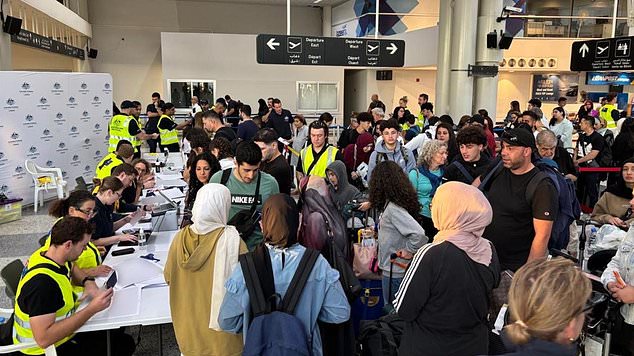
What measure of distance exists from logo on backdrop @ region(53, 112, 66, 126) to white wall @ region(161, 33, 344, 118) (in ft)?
26.6

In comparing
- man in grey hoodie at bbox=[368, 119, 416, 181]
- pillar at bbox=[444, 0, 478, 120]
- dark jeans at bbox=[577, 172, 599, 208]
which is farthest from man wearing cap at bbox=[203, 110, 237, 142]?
pillar at bbox=[444, 0, 478, 120]

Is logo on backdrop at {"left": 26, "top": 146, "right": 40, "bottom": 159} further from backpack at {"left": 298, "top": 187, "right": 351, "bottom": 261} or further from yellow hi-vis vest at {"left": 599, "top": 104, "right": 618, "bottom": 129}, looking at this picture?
yellow hi-vis vest at {"left": 599, "top": 104, "right": 618, "bottom": 129}

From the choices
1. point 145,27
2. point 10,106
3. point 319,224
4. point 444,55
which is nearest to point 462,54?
point 444,55

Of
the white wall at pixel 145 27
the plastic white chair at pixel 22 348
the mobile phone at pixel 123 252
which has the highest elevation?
the white wall at pixel 145 27

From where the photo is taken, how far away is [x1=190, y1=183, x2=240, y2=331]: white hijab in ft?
8.24

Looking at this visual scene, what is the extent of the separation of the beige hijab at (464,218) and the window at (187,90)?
626 inches

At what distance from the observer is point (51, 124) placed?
877cm

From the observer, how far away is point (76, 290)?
9.93ft

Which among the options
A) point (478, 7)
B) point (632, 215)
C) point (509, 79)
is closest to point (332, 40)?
point (478, 7)

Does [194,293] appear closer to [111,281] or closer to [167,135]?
[111,281]

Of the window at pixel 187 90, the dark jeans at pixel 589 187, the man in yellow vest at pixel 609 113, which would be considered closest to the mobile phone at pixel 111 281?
the dark jeans at pixel 589 187

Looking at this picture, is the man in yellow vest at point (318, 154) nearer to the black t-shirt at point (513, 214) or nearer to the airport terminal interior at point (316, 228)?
the airport terminal interior at point (316, 228)

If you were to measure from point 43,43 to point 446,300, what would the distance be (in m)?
12.3

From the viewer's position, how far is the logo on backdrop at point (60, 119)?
29.1 ft
